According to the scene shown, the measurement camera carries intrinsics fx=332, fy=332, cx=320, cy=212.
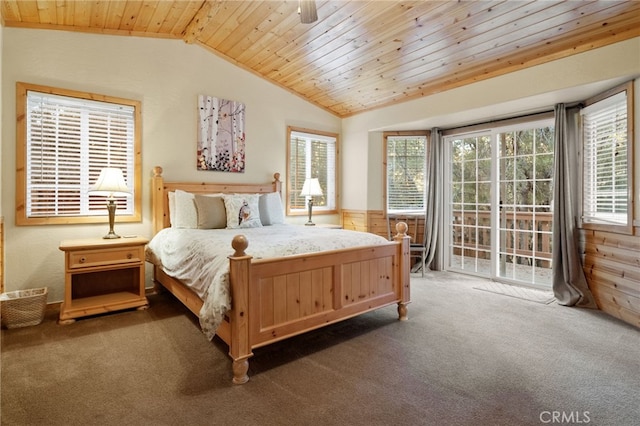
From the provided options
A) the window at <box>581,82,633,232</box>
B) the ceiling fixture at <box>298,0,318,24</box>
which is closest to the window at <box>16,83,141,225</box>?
the ceiling fixture at <box>298,0,318,24</box>

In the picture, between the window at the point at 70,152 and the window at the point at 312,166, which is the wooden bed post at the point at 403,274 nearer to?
the window at the point at 312,166

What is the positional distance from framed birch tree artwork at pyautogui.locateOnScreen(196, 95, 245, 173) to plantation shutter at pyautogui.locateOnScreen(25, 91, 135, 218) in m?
0.75

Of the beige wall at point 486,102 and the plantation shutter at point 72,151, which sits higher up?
the beige wall at point 486,102

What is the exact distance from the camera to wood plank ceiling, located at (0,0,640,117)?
9.04ft

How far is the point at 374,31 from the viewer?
3299mm

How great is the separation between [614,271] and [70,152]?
5.39 m

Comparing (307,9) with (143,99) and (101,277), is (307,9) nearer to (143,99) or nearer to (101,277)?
(143,99)

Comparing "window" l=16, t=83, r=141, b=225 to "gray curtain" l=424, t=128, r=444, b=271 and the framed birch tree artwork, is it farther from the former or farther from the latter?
"gray curtain" l=424, t=128, r=444, b=271

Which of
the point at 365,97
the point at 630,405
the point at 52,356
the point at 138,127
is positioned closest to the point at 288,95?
the point at 365,97

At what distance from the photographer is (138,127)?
12.0 feet

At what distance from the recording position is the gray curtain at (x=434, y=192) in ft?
15.9

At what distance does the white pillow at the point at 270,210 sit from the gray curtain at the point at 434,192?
2.20 m

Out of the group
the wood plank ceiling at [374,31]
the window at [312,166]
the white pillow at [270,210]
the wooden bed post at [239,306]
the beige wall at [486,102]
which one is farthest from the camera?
the window at [312,166]

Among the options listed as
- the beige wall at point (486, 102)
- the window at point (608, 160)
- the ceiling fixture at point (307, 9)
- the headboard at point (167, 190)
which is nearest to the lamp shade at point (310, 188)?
the headboard at point (167, 190)
